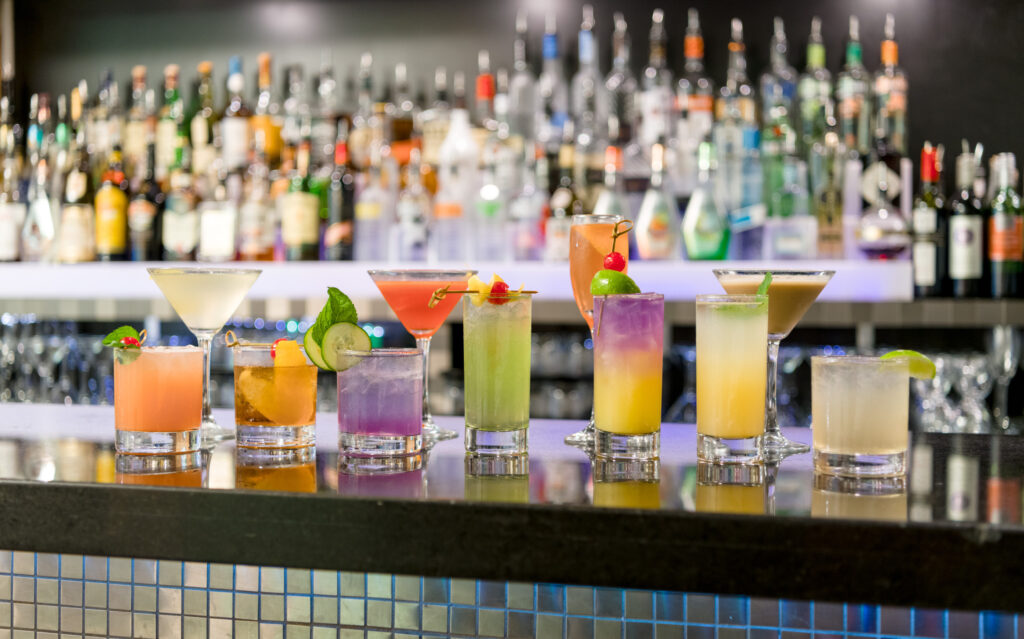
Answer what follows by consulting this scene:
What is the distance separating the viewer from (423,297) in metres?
1.16

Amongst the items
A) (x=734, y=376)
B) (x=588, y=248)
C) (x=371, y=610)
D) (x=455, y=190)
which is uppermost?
(x=455, y=190)

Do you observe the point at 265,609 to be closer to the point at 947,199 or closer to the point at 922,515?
the point at 922,515

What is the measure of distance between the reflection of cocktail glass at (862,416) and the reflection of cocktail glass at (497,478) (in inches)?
10.4

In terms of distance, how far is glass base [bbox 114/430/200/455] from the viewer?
0.99 m

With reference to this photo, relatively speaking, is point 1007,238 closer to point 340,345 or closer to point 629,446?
point 629,446

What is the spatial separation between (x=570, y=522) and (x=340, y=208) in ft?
6.57

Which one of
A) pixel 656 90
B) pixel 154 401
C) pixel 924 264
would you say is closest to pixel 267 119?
pixel 656 90

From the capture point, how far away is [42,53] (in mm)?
3152

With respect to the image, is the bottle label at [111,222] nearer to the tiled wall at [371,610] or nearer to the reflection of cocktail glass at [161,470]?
the tiled wall at [371,610]

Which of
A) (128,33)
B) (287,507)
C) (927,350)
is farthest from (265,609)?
(128,33)

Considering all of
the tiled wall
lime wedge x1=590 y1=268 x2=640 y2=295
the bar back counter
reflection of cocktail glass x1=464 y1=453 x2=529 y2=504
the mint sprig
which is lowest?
the tiled wall

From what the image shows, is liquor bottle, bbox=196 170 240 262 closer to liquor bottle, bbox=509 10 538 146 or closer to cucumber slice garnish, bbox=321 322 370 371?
liquor bottle, bbox=509 10 538 146

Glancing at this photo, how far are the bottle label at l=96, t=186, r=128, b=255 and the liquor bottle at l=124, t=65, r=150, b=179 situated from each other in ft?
0.39

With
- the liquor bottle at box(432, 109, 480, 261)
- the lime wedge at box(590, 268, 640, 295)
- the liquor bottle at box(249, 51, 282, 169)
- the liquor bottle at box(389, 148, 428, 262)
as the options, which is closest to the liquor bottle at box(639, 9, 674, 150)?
the liquor bottle at box(432, 109, 480, 261)
